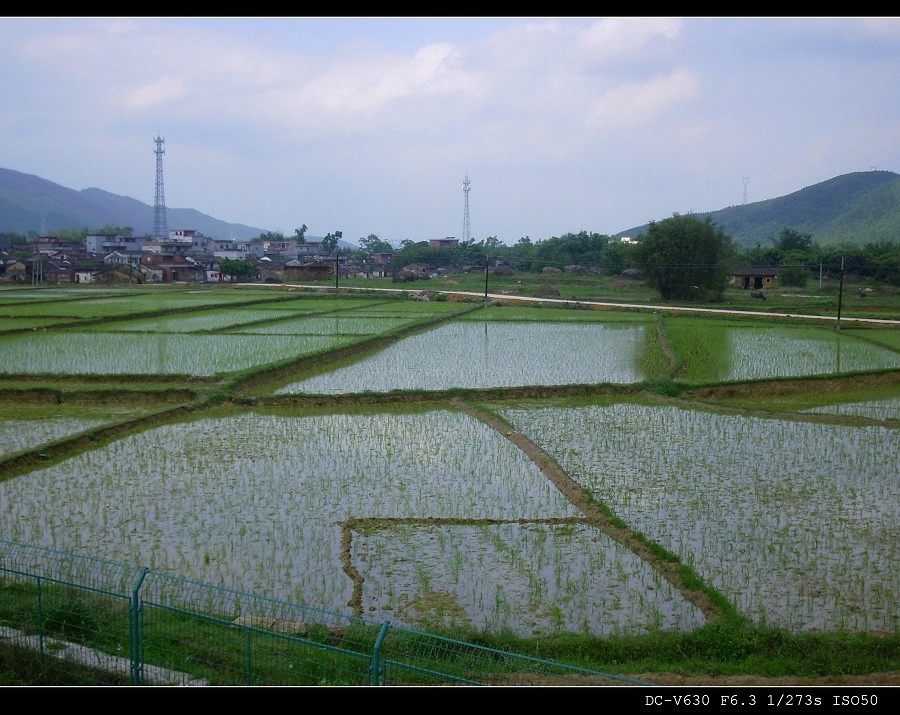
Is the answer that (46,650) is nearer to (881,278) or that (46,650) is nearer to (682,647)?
(682,647)

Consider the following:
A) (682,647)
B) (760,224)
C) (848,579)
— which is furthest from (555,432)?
(760,224)

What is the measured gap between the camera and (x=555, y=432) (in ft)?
40.7

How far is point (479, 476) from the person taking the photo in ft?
33.0

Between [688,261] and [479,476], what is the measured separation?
104 ft

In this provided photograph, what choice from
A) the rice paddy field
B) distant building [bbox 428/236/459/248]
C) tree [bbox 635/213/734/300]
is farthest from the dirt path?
distant building [bbox 428/236/459/248]

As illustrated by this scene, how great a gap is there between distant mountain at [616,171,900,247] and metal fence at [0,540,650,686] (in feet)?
308

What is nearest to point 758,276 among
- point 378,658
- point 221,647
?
point 221,647

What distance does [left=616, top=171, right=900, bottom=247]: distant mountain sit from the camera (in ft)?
314

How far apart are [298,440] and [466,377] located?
5762mm

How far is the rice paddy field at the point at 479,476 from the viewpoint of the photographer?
670 centimetres

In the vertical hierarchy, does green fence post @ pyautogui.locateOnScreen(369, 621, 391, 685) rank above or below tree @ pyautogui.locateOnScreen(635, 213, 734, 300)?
below

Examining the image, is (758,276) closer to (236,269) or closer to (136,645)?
(236,269)

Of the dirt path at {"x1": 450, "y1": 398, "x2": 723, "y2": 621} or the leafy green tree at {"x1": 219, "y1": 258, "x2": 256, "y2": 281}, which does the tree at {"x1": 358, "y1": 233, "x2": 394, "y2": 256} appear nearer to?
the leafy green tree at {"x1": 219, "y1": 258, "x2": 256, "y2": 281}

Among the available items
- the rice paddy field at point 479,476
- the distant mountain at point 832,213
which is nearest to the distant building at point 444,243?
the distant mountain at point 832,213
